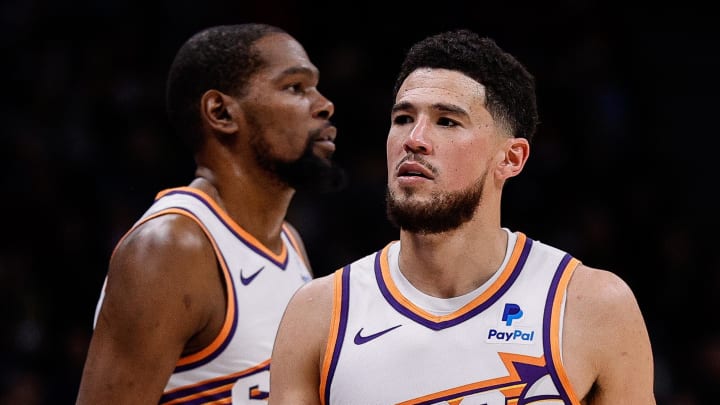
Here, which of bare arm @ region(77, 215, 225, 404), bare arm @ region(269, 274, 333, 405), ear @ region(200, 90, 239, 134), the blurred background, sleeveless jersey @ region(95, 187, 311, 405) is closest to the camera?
bare arm @ region(269, 274, 333, 405)

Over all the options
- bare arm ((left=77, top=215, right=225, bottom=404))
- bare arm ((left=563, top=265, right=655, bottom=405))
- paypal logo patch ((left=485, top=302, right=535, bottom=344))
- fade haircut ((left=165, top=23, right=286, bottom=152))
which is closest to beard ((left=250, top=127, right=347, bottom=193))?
fade haircut ((left=165, top=23, right=286, bottom=152))

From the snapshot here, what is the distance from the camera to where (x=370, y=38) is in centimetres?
863

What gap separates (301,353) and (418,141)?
68cm

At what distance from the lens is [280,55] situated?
4.00 m

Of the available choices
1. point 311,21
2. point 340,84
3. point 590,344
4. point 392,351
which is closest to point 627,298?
point 590,344

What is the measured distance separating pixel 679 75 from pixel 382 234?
3106 mm

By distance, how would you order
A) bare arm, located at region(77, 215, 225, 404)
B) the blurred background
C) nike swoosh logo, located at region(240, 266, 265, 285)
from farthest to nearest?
1. the blurred background
2. nike swoosh logo, located at region(240, 266, 265, 285)
3. bare arm, located at region(77, 215, 225, 404)

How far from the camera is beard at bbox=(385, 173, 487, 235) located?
2781 mm

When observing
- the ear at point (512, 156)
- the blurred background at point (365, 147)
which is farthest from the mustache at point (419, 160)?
the blurred background at point (365, 147)

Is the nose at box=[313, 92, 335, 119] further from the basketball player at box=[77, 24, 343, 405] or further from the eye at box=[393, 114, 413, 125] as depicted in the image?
the eye at box=[393, 114, 413, 125]

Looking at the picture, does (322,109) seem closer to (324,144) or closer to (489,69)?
(324,144)

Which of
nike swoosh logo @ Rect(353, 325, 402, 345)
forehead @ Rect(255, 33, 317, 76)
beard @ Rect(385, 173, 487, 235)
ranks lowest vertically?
nike swoosh logo @ Rect(353, 325, 402, 345)

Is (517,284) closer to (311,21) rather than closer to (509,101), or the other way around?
(509,101)

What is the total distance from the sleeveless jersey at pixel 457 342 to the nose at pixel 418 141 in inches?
15.6
